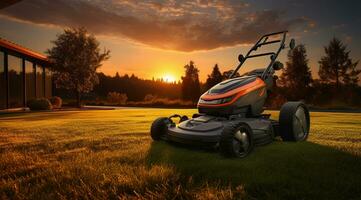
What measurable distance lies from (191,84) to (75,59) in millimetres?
35817

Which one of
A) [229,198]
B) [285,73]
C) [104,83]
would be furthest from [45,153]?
[104,83]

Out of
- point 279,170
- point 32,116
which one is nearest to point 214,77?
point 32,116

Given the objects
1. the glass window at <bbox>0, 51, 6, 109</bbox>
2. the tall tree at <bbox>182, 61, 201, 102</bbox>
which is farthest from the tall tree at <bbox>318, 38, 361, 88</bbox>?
the glass window at <bbox>0, 51, 6, 109</bbox>

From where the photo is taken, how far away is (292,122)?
546cm

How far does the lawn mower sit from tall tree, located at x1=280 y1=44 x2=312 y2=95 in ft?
169

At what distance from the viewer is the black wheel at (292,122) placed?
5.46 m

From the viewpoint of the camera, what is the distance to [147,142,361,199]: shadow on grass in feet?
9.25

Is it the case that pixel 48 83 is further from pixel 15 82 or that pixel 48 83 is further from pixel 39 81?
pixel 15 82

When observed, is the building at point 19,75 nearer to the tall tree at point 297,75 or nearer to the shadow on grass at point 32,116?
the shadow on grass at point 32,116

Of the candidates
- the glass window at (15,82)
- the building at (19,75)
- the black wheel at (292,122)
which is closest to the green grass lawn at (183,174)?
the black wheel at (292,122)

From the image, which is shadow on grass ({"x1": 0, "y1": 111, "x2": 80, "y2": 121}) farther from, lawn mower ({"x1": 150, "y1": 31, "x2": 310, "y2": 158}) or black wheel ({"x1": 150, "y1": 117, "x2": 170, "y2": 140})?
lawn mower ({"x1": 150, "y1": 31, "x2": 310, "y2": 158})

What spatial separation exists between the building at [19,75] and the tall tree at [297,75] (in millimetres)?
42139

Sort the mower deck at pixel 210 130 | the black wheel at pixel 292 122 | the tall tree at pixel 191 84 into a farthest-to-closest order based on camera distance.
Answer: the tall tree at pixel 191 84 → the black wheel at pixel 292 122 → the mower deck at pixel 210 130

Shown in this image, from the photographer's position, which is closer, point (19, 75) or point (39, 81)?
point (19, 75)
